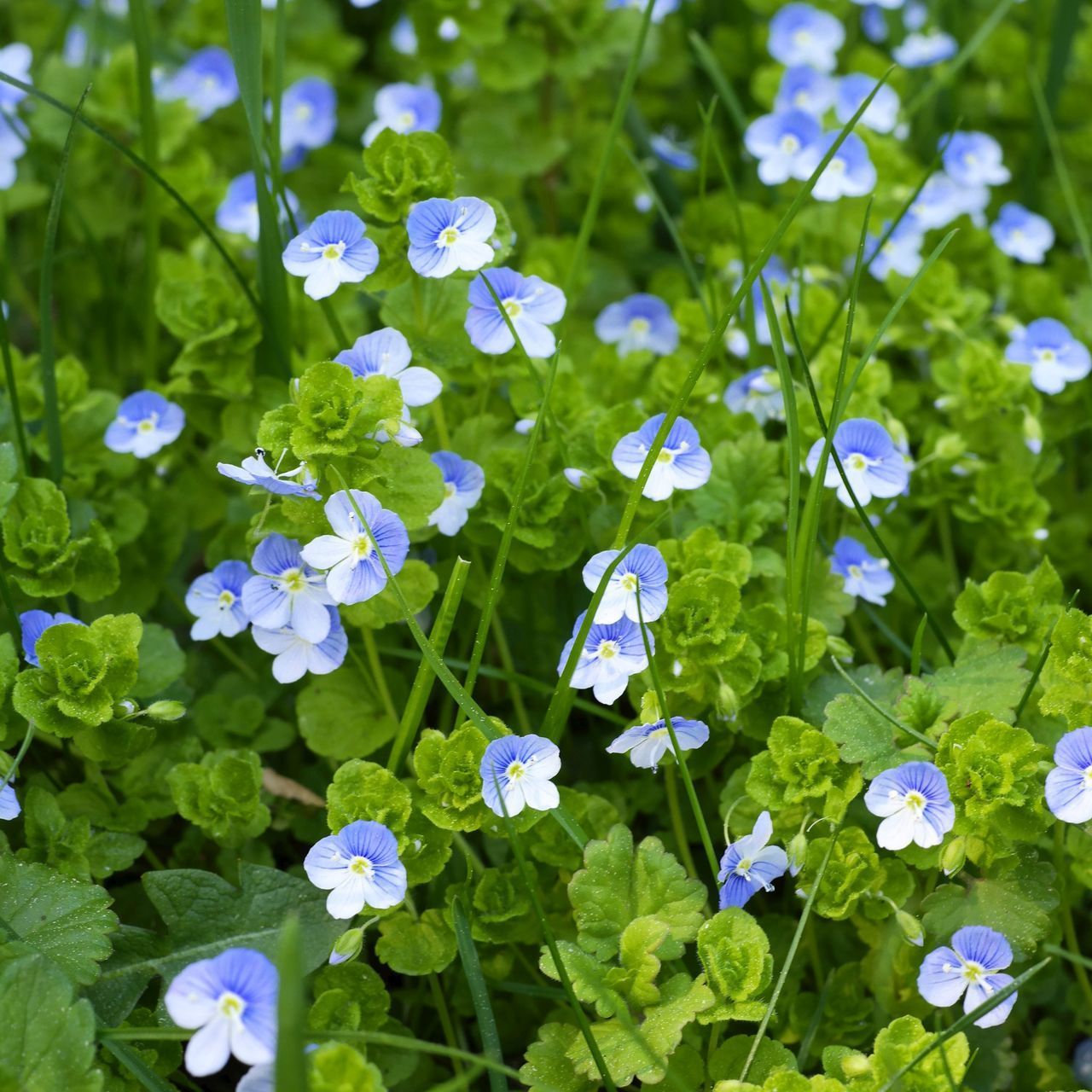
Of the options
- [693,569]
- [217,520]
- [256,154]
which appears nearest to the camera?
[693,569]

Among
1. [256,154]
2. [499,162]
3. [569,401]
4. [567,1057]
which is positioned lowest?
[567,1057]

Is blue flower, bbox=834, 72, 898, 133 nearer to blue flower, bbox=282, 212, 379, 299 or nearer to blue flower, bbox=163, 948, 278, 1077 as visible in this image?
blue flower, bbox=282, 212, 379, 299

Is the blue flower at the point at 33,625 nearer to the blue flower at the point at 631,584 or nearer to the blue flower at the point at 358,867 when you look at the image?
the blue flower at the point at 358,867

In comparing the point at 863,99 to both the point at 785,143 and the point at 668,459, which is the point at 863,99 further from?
the point at 668,459

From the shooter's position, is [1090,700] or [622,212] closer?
[1090,700]

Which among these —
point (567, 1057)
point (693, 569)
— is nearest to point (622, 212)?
point (693, 569)

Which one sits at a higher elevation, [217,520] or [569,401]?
[569,401]

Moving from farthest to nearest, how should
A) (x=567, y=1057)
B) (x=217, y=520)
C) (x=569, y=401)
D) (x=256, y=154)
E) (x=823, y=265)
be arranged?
(x=823, y=265), (x=217, y=520), (x=569, y=401), (x=256, y=154), (x=567, y=1057)

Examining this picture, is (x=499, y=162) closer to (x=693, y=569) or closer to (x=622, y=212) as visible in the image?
(x=622, y=212)
